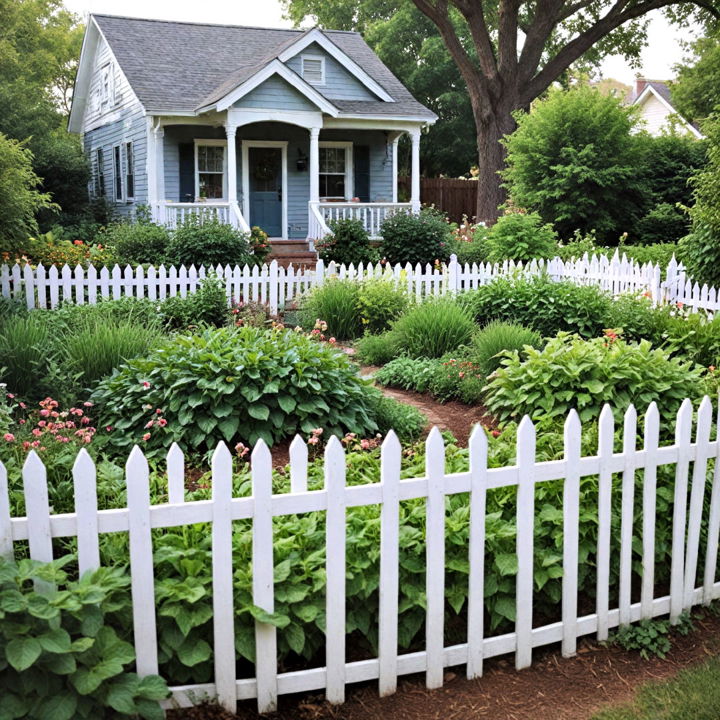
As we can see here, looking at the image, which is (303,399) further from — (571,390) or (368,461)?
(571,390)

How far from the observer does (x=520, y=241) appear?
14.2 meters

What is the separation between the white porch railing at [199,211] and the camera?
63.3 ft

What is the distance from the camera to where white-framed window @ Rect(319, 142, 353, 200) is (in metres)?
23.5

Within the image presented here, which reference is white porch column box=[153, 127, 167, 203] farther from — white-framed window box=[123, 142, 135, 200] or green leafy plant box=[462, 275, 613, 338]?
green leafy plant box=[462, 275, 613, 338]

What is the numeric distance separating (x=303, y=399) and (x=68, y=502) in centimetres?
201

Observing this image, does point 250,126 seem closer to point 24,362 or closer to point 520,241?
point 520,241

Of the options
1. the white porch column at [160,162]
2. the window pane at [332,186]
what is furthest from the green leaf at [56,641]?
the window pane at [332,186]

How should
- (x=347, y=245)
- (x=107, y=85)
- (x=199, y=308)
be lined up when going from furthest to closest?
(x=107, y=85)
(x=347, y=245)
(x=199, y=308)

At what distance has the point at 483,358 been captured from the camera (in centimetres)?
835

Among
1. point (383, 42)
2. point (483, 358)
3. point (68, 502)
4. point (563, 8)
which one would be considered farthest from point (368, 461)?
point (383, 42)

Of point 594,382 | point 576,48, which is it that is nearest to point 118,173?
point 576,48

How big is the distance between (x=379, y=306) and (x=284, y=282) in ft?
7.25

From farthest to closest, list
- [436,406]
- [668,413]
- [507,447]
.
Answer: [436,406], [668,413], [507,447]

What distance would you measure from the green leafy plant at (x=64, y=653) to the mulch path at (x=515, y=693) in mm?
394
